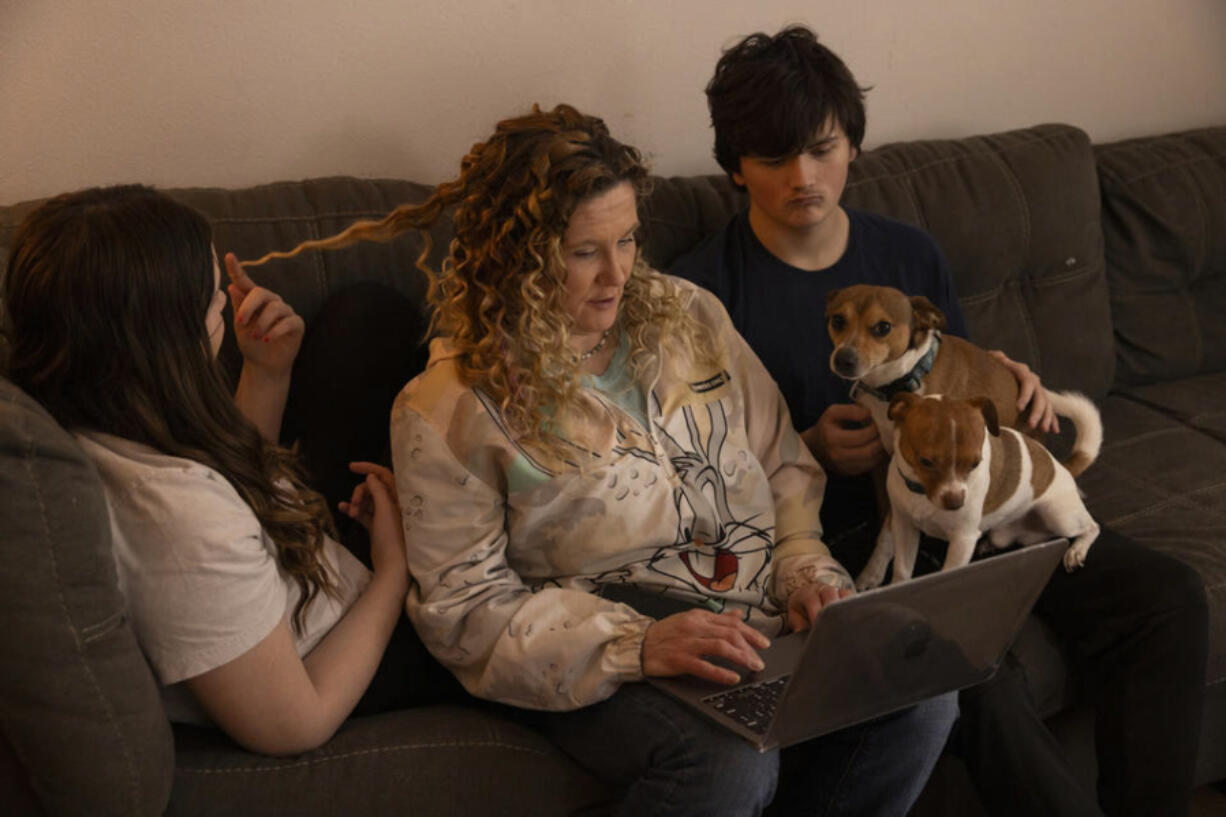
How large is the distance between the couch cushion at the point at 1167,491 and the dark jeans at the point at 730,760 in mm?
645

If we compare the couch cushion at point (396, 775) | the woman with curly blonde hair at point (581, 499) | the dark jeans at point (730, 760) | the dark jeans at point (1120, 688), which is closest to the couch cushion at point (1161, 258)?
the dark jeans at point (1120, 688)

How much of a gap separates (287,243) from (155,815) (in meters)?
0.89

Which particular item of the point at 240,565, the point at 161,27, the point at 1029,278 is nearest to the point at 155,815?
the point at 240,565

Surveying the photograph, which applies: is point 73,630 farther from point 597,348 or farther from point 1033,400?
point 1033,400

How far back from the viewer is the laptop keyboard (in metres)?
1.35

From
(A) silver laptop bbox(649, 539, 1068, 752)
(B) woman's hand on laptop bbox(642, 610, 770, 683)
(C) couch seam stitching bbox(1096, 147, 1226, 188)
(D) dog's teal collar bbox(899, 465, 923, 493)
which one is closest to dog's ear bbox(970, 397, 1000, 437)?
(D) dog's teal collar bbox(899, 465, 923, 493)

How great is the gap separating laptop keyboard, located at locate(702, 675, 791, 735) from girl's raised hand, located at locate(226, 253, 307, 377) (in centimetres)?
76

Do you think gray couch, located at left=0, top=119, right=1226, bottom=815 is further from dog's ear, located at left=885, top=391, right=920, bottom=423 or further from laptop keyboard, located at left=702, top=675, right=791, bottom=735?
dog's ear, located at left=885, top=391, right=920, bottom=423

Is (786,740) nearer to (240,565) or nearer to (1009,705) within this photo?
(1009,705)

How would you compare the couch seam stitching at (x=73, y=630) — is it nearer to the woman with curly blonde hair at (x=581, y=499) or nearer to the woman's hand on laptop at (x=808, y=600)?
the woman with curly blonde hair at (x=581, y=499)

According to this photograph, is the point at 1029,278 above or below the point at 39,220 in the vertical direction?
below

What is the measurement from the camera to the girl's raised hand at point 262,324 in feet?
5.39

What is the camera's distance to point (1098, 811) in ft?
5.11

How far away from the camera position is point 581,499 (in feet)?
4.99
